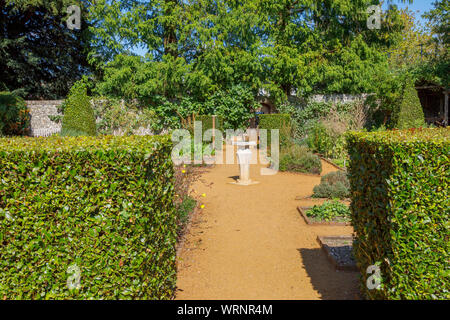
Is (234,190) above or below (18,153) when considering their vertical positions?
below

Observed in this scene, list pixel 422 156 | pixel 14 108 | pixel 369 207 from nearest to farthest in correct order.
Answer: pixel 422 156 < pixel 369 207 < pixel 14 108

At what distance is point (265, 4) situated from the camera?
1686cm

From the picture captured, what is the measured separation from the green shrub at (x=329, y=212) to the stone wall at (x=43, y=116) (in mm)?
15183

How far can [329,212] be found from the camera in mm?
5383

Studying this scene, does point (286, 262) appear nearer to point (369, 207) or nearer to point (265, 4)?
point (369, 207)

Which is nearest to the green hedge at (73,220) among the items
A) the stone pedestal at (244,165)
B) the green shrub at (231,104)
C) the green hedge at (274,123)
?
the stone pedestal at (244,165)

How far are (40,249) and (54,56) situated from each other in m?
19.7

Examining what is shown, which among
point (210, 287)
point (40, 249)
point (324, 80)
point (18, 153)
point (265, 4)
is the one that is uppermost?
point (265, 4)

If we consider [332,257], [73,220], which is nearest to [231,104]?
[332,257]

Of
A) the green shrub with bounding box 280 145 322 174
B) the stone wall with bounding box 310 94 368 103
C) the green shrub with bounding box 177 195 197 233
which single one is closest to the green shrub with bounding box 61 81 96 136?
the green shrub with bounding box 280 145 322 174

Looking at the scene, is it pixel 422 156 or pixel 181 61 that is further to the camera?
pixel 181 61

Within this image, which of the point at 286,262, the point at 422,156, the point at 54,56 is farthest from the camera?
the point at 54,56

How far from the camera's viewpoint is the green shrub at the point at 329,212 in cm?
533

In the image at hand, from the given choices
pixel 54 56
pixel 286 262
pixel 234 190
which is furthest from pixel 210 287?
pixel 54 56
